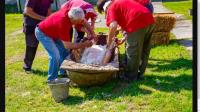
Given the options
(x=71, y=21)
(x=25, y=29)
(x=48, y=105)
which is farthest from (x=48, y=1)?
(x=48, y=105)

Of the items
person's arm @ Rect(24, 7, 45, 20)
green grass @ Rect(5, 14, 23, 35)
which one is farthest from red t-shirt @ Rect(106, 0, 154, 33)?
person's arm @ Rect(24, 7, 45, 20)

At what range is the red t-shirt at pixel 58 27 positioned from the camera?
539 centimetres

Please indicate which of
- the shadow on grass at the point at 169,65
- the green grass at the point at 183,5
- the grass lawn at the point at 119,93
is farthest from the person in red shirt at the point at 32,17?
the green grass at the point at 183,5

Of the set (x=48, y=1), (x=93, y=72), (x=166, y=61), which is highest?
(x=48, y=1)

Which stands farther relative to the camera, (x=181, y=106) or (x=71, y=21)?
(x=71, y=21)

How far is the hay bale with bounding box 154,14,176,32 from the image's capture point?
8.40 metres

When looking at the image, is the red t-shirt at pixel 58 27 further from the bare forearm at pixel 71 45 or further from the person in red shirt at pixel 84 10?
the person in red shirt at pixel 84 10

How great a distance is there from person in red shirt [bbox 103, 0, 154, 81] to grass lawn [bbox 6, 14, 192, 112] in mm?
319

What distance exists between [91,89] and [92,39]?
1058 mm

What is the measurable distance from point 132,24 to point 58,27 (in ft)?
2.83

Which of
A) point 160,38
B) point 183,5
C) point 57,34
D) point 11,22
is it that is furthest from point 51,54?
point 160,38

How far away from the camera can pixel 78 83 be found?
5785 millimetres

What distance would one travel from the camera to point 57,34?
18.6ft

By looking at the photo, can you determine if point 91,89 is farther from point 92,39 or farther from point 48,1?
point 48,1
